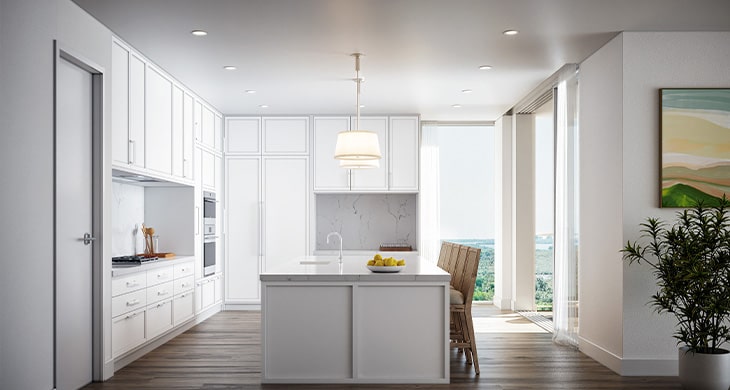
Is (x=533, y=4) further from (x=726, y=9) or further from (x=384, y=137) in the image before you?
(x=384, y=137)

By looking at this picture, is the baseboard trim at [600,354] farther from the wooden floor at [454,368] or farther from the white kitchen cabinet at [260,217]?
the white kitchen cabinet at [260,217]

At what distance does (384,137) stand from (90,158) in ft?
14.3

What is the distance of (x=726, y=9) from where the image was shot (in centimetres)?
420

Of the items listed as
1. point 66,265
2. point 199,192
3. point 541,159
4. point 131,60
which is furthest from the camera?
point 541,159

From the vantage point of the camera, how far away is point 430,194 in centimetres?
875

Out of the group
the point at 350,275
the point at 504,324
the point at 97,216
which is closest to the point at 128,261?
the point at 97,216

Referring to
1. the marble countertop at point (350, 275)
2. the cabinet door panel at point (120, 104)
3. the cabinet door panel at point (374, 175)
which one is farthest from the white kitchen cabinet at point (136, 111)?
the cabinet door panel at point (374, 175)

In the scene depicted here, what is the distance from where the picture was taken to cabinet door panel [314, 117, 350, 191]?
823cm

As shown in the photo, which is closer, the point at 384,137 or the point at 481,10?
the point at 481,10

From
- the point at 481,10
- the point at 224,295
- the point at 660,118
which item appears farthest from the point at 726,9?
the point at 224,295

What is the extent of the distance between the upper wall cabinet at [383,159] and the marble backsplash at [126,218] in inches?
93.6

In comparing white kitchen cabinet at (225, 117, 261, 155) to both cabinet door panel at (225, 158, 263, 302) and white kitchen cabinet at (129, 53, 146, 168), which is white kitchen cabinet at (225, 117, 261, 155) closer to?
cabinet door panel at (225, 158, 263, 302)

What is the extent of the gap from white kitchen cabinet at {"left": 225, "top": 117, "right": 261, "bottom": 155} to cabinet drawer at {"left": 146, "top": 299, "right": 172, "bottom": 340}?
105 inches

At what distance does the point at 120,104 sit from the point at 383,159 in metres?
3.91
